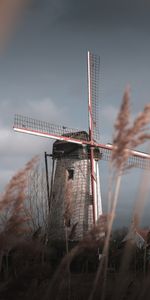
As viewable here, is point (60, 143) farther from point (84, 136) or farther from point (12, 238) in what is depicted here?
point (12, 238)

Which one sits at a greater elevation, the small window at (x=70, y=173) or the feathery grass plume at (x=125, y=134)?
the small window at (x=70, y=173)

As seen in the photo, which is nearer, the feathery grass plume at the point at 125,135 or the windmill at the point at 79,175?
the feathery grass plume at the point at 125,135

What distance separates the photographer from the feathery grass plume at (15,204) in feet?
12.9

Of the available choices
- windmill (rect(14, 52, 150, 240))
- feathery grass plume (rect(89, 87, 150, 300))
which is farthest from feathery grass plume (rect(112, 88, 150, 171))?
windmill (rect(14, 52, 150, 240))

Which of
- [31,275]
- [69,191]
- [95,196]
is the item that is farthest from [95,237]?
[95,196]

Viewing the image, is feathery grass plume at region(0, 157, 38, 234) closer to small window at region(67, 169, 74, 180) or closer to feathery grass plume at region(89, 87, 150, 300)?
feathery grass plume at region(89, 87, 150, 300)

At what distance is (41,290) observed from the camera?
218 inches

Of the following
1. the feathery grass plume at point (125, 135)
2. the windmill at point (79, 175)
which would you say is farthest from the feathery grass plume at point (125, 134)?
the windmill at point (79, 175)

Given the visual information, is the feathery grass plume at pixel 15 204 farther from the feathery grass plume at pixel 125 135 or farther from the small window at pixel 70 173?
the small window at pixel 70 173

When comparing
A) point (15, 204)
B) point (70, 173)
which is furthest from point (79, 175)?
point (15, 204)

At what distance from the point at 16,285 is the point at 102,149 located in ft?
75.3

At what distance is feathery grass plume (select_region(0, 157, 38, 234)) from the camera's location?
3928mm

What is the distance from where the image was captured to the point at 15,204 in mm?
3971

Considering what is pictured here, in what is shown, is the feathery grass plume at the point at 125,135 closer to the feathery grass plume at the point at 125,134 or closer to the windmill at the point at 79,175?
the feathery grass plume at the point at 125,134
